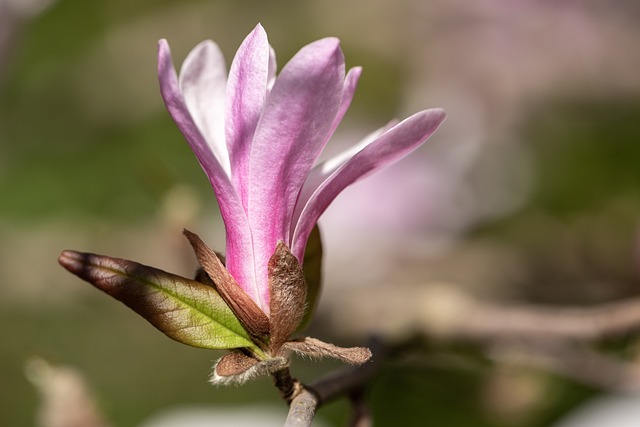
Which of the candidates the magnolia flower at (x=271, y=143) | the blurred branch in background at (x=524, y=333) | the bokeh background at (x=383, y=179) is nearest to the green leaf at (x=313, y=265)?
the magnolia flower at (x=271, y=143)

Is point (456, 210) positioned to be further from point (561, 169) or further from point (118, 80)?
point (118, 80)

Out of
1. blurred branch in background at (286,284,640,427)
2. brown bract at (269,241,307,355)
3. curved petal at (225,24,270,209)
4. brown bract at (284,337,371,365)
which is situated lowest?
blurred branch in background at (286,284,640,427)

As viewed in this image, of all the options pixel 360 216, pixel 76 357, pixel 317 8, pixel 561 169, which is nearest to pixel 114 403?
pixel 76 357

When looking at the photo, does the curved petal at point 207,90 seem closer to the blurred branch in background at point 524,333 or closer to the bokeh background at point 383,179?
the blurred branch in background at point 524,333

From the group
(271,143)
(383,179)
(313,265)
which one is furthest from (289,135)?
(383,179)

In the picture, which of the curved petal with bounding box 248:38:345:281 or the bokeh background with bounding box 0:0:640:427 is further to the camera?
the bokeh background with bounding box 0:0:640:427

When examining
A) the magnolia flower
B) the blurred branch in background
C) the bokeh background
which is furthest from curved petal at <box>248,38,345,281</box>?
the bokeh background

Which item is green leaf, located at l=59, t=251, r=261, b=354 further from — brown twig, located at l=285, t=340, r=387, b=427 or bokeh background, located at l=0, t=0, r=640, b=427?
bokeh background, located at l=0, t=0, r=640, b=427
